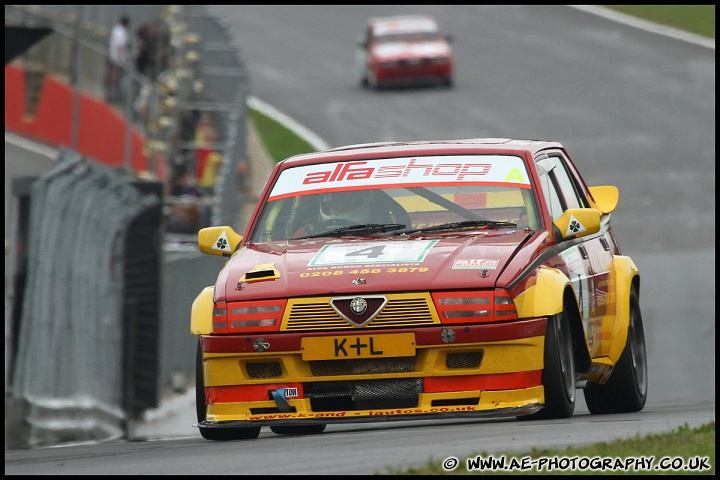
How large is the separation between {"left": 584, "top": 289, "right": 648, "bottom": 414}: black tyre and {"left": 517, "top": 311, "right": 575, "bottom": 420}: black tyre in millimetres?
1296

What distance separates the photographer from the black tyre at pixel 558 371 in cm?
836

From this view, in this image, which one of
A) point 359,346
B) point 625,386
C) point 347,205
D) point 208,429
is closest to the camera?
point 359,346

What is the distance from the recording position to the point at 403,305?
825 centimetres

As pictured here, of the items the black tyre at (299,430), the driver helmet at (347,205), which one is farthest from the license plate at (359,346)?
the black tyre at (299,430)

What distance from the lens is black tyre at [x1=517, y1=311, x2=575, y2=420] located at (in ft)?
27.4

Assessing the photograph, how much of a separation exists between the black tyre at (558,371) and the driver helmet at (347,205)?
136 centimetres

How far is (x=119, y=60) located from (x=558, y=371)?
1418cm

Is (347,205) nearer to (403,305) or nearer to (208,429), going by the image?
(403,305)

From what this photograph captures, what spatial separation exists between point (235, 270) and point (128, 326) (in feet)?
17.2

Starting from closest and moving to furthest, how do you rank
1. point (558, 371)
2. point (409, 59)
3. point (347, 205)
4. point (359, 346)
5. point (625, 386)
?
1. point (359, 346)
2. point (558, 371)
3. point (347, 205)
4. point (625, 386)
5. point (409, 59)

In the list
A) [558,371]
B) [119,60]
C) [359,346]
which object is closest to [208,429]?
[359,346]

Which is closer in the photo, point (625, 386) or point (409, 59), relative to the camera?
point (625, 386)

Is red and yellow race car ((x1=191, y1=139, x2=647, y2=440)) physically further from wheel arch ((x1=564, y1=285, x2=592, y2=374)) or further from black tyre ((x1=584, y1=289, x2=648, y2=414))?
black tyre ((x1=584, y1=289, x2=648, y2=414))

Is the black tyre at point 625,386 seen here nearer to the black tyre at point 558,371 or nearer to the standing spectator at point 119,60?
the black tyre at point 558,371
